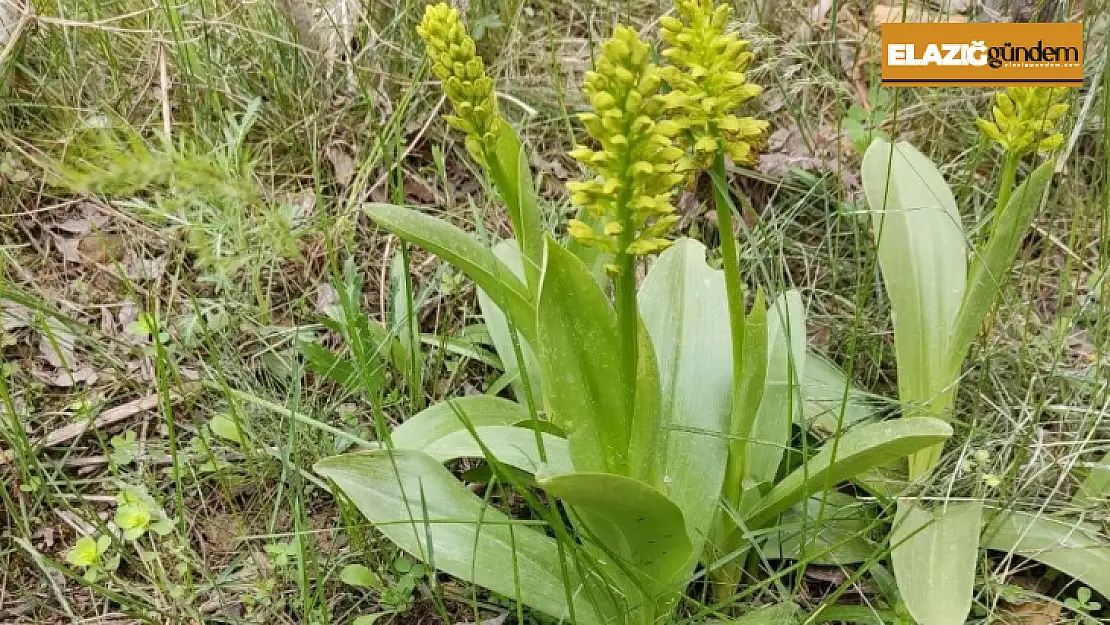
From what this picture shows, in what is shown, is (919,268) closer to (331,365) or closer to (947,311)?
(947,311)

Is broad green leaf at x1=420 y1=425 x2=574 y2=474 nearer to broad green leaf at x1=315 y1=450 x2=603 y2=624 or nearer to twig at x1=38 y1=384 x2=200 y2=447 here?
broad green leaf at x1=315 y1=450 x2=603 y2=624

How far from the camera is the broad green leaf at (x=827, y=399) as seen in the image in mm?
1744

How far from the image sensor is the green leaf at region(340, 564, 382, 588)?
1557 mm

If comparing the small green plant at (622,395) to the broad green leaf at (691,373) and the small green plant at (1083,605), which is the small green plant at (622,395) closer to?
the broad green leaf at (691,373)

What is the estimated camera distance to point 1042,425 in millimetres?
1822

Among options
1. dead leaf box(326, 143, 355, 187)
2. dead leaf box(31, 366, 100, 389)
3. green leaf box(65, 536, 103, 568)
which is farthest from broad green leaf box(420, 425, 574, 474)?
dead leaf box(326, 143, 355, 187)

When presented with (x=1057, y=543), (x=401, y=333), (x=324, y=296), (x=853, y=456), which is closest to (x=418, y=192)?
(x=324, y=296)

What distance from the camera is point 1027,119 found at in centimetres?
151

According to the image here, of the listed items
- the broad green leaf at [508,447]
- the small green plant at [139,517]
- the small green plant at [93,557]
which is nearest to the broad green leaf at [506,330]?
the broad green leaf at [508,447]

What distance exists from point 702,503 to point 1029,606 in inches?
25.9

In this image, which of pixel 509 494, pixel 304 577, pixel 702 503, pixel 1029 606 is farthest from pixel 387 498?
pixel 1029 606

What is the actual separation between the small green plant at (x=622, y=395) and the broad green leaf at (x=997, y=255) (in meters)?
0.31

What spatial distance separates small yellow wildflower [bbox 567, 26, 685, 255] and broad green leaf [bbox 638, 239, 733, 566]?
36 centimetres

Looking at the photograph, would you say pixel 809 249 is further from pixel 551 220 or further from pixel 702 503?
pixel 702 503
